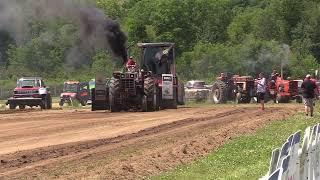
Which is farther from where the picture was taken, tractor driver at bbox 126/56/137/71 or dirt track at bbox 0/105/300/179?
tractor driver at bbox 126/56/137/71

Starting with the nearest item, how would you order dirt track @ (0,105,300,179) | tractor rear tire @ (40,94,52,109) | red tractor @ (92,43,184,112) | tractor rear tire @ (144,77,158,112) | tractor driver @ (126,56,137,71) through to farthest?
1. dirt track @ (0,105,300,179)
2. tractor rear tire @ (144,77,158,112)
3. red tractor @ (92,43,184,112)
4. tractor driver @ (126,56,137,71)
5. tractor rear tire @ (40,94,52,109)

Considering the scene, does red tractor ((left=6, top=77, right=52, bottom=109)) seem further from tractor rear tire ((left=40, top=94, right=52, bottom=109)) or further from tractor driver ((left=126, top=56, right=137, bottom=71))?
tractor driver ((left=126, top=56, right=137, bottom=71))

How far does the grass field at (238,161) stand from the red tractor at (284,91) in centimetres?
2586

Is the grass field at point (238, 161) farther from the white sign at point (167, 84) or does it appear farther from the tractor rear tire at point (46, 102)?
the tractor rear tire at point (46, 102)

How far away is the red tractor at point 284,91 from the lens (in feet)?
151

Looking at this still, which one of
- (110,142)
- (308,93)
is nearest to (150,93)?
(308,93)

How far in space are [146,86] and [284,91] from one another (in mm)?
15723

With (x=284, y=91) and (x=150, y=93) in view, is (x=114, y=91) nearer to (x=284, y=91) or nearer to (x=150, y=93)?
(x=150, y=93)

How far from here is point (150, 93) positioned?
109 feet

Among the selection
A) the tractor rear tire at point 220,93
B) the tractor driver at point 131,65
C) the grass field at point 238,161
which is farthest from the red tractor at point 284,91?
the grass field at point 238,161

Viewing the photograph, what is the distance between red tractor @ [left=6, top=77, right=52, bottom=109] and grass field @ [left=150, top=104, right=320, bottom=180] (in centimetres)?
2305

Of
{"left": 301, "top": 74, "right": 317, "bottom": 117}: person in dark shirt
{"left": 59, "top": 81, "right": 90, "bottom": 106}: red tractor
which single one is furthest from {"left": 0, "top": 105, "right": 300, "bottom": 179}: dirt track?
{"left": 59, "top": 81, "right": 90, "bottom": 106}: red tractor

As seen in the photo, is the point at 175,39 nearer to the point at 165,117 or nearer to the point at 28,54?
the point at 28,54

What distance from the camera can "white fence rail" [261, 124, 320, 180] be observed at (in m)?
6.60
